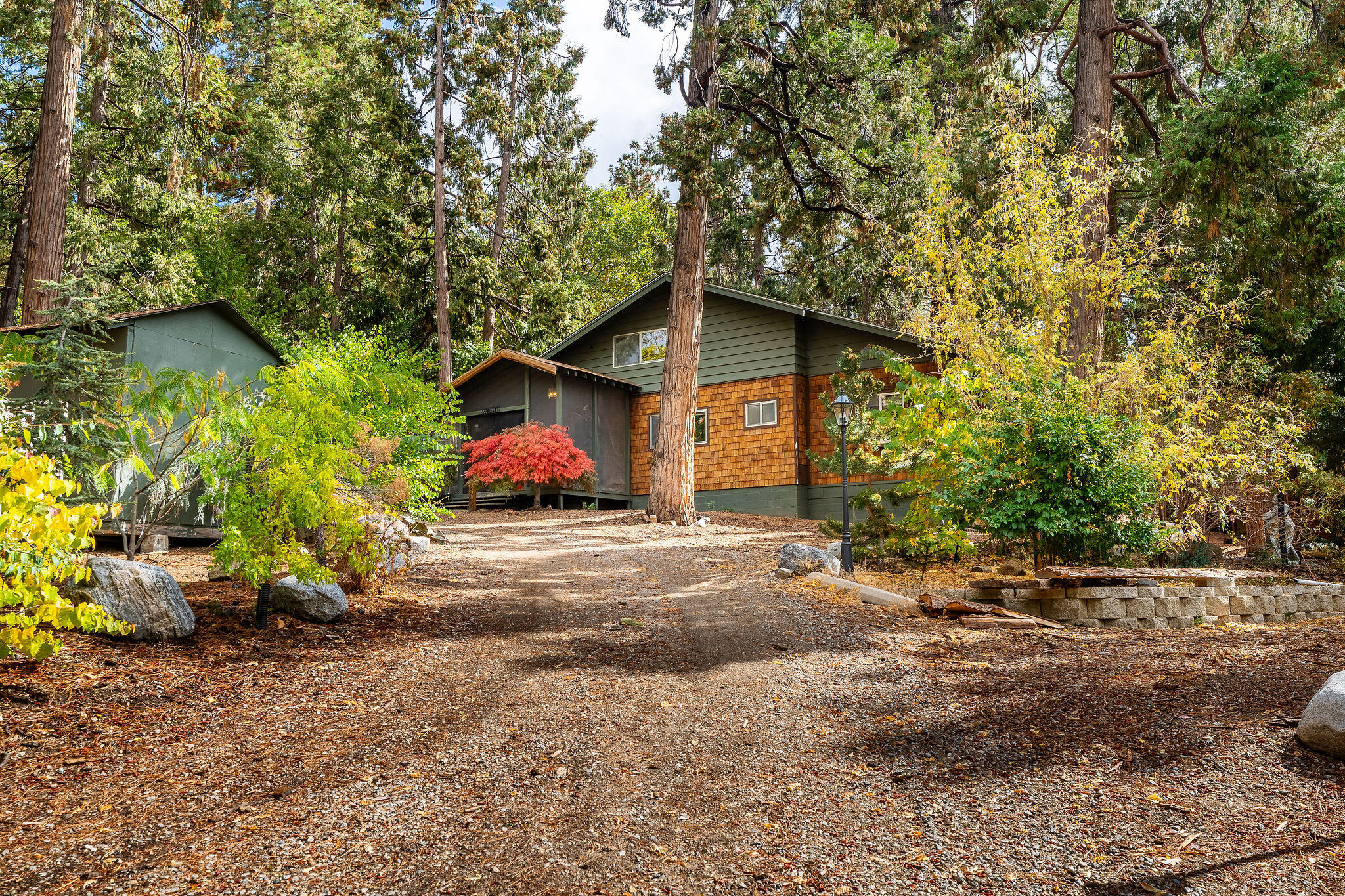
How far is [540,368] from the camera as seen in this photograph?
754 inches

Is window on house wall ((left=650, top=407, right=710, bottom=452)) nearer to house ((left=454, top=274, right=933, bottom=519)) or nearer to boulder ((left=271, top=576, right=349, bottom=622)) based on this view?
house ((left=454, top=274, right=933, bottom=519))

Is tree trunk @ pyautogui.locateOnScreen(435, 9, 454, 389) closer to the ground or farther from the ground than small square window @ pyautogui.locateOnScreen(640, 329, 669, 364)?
farther from the ground

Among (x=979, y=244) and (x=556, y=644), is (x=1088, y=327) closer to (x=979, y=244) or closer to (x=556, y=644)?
(x=979, y=244)

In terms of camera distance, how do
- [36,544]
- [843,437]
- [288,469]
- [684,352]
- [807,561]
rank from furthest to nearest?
[684,352], [843,437], [807,561], [288,469], [36,544]

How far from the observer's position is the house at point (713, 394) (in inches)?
741

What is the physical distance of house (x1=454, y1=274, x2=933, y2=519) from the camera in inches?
741

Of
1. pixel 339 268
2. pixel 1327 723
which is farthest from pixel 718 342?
pixel 1327 723

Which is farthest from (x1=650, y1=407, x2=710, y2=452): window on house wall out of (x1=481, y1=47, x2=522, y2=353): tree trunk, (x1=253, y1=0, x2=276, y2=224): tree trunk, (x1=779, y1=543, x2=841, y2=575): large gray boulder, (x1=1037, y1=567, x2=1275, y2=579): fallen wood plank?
(x1=253, y1=0, x2=276, y2=224): tree trunk

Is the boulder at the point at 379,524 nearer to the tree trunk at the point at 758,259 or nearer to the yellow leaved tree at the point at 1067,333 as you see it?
the yellow leaved tree at the point at 1067,333

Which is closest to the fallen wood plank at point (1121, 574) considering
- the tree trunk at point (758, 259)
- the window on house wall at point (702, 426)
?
the window on house wall at point (702, 426)

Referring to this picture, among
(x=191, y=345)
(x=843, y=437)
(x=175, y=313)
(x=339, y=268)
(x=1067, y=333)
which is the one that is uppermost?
(x=339, y=268)

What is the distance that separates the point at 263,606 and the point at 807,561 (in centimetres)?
576

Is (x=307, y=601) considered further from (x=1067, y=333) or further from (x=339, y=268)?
(x=339, y=268)

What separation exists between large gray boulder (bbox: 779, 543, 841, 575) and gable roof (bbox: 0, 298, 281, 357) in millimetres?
7478
